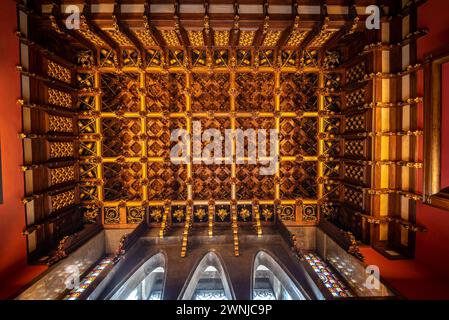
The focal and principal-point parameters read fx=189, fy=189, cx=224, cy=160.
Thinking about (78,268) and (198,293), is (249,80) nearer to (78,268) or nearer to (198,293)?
(78,268)

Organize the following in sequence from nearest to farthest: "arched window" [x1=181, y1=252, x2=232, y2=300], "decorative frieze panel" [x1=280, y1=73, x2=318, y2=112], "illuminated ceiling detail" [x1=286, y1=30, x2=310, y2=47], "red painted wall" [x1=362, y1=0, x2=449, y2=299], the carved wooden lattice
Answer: "red painted wall" [x1=362, y1=0, x2=449, y2=299] → "arched window" [x1=181, y1=252, x2=232, y2=300] → "illuminated ceiling detail" [x1=286, y1=30, x2=310, y2=47] → the carved wooden lattice → "decorative frieze panel" [x1=280, y1=73, x2=318, y2=112]

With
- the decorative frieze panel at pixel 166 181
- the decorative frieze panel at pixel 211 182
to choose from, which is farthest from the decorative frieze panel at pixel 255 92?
the decorative frieze panel at pixel 166 181

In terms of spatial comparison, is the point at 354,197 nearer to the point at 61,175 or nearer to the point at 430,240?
the point at 430,240

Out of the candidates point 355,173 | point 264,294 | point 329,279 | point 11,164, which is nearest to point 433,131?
point 355,173

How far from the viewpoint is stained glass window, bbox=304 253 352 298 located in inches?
160

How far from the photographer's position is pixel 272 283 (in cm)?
614

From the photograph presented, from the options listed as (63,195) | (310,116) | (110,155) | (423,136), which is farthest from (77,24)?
(423,136)

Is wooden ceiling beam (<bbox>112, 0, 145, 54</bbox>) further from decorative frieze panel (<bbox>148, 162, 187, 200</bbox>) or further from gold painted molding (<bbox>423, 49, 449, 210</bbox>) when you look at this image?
gold painted molding (<bbox>423, 49, 449, 210</bbox>)

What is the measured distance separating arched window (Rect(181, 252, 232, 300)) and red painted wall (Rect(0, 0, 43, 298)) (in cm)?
293

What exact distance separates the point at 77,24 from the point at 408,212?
26.3ft

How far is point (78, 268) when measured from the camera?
4.26 m

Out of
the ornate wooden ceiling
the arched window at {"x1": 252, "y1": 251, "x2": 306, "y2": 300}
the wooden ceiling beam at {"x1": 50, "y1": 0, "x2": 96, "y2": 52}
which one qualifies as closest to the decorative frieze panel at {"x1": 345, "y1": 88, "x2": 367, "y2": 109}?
the ornate wooden ceiling

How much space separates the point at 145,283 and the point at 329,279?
4.98 m

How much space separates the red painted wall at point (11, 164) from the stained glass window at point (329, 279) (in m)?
5.94
